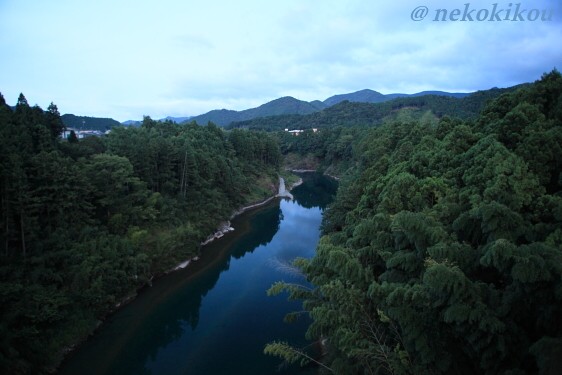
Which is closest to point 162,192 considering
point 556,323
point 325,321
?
point 325,321

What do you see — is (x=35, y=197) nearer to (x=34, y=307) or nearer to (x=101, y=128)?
(x=34, y=307)

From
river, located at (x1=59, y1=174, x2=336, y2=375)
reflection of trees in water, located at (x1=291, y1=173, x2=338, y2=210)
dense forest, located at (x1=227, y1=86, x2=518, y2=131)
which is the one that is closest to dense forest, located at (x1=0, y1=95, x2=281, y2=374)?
river, located at (x1=59, y1=174, x2=336, y2=375)

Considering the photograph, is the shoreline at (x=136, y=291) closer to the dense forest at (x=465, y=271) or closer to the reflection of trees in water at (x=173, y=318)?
the reflection of trees in water at (x=173, y=318)

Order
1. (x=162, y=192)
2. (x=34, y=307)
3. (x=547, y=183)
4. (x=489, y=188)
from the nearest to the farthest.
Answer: (x=489, y=188), (x=547, y=183), (x=34, y=307), (x=162, y=192)

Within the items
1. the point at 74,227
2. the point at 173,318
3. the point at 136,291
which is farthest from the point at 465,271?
the point at 74,227

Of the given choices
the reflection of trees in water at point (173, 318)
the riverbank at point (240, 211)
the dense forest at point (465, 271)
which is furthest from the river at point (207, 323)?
the dense forest at point (465, 271)

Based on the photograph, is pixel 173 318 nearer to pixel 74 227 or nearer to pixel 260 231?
pixel 74 227
